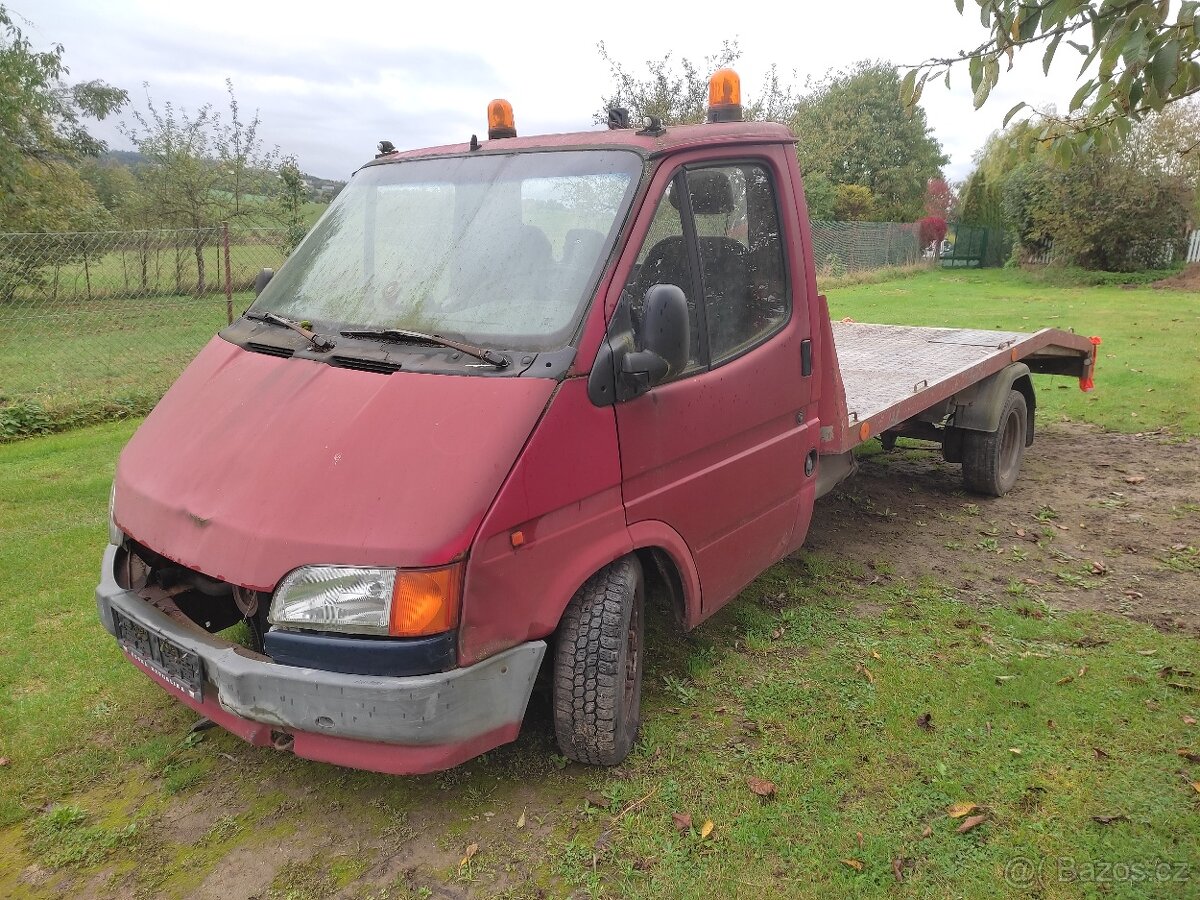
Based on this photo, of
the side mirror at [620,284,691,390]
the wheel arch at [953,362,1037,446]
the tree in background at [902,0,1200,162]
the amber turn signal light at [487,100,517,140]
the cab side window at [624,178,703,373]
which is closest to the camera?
the tree in background at [902,0,1200,162]

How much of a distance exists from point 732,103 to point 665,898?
3130 millimetres

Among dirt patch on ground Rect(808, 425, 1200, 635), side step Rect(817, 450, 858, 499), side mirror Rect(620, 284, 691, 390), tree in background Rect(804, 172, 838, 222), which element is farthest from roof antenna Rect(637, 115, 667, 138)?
tree in background Rect(804, 172, 838, 222)

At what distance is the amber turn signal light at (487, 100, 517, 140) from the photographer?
402cm

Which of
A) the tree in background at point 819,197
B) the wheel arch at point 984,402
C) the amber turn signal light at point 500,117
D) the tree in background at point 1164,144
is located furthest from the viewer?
the tree in background at point 819,197

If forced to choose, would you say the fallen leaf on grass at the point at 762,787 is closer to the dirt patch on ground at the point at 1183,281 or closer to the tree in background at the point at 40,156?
the tree in background at the point at 40,156

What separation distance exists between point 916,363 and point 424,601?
15.3 ft

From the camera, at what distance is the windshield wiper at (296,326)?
3139mm

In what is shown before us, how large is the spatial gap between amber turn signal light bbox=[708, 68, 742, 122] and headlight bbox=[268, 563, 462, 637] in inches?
94.1

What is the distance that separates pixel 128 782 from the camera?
313 cm

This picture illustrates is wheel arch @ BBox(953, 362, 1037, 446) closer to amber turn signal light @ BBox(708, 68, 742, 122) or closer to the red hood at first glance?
amber turn signal light @ BBox(708, 68, 742, 122)

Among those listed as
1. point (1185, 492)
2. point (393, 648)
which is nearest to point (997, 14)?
point (393, 648)

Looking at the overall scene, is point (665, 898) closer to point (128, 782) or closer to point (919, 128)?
point (128, 782)

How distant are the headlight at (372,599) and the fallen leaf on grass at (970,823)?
182 centimetres

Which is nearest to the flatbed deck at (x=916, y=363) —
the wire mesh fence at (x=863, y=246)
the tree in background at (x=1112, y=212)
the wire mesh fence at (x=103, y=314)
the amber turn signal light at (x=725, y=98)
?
the amber turn signal light at (x=725, y=98)
